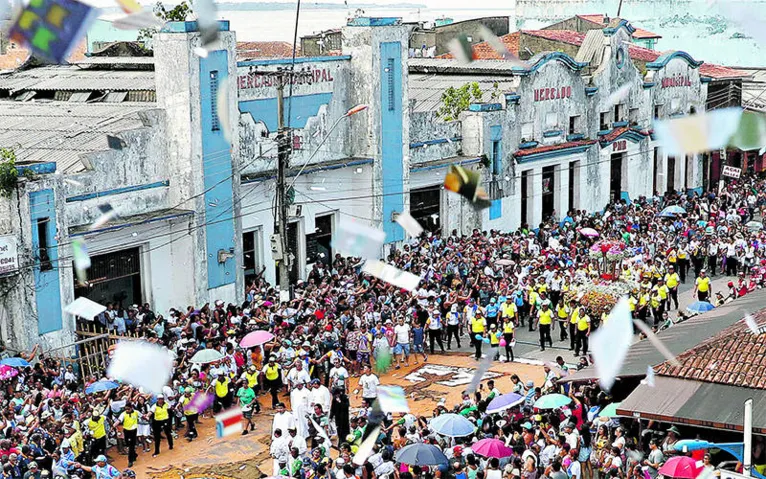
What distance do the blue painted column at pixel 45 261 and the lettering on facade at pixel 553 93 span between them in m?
17.6

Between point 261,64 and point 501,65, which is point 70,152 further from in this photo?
point 501,65

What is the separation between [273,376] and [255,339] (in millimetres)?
755

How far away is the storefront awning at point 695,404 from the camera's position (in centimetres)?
1409

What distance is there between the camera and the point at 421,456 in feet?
47.6

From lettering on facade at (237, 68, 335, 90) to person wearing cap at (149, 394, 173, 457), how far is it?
406 inches

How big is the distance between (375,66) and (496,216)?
6612 millimetres

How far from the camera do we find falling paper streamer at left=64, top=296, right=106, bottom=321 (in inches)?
Answer: 877

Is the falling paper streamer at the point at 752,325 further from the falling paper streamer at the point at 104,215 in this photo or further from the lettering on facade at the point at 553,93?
the lettering on facade at the point at 553,93

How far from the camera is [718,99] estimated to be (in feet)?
145

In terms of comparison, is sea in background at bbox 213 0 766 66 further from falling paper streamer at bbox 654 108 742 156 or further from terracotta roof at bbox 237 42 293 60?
falling paper streamer at bbox 654 108 742 156

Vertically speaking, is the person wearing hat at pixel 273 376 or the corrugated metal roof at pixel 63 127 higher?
the corrugated metal roof at pixel 63 127

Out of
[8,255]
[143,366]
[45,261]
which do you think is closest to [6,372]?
[143,366]

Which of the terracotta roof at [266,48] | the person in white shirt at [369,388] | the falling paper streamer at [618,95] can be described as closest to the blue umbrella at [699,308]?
the person in white shirt at [369,388]

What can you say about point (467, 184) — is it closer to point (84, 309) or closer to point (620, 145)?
point (84, 309)
